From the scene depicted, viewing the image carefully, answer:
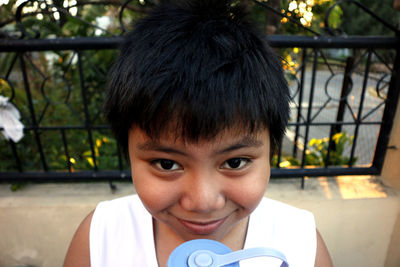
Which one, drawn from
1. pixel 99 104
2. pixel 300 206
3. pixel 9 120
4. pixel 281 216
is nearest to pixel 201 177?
pixel 281 216

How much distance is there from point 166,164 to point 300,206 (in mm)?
1078

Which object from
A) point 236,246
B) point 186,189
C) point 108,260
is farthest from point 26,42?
point 236,246

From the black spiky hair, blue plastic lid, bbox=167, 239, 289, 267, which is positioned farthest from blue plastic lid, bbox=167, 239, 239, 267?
the black spiky hair

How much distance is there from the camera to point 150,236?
98 cm

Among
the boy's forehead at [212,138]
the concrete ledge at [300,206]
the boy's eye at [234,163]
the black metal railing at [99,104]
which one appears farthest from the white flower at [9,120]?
the boy's eye at [234,163]

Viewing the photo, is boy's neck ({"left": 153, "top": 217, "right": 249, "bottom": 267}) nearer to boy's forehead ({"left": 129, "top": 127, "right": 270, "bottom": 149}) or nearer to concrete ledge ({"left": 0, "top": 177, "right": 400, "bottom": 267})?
boy's forehead ({"left": 129, "top": 127, "right": 270, "bottom": 149})

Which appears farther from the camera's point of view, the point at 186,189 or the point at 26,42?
the point at 26,42

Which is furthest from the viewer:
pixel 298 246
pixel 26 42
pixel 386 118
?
pixel 386 118

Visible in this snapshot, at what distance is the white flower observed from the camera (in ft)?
5.39

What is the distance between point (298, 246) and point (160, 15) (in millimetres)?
819

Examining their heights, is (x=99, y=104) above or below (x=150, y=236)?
below

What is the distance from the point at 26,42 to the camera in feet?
4.56

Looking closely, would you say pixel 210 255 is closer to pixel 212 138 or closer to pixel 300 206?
pixel 212 138

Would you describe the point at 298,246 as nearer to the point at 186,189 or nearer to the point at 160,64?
the point at 186,189
